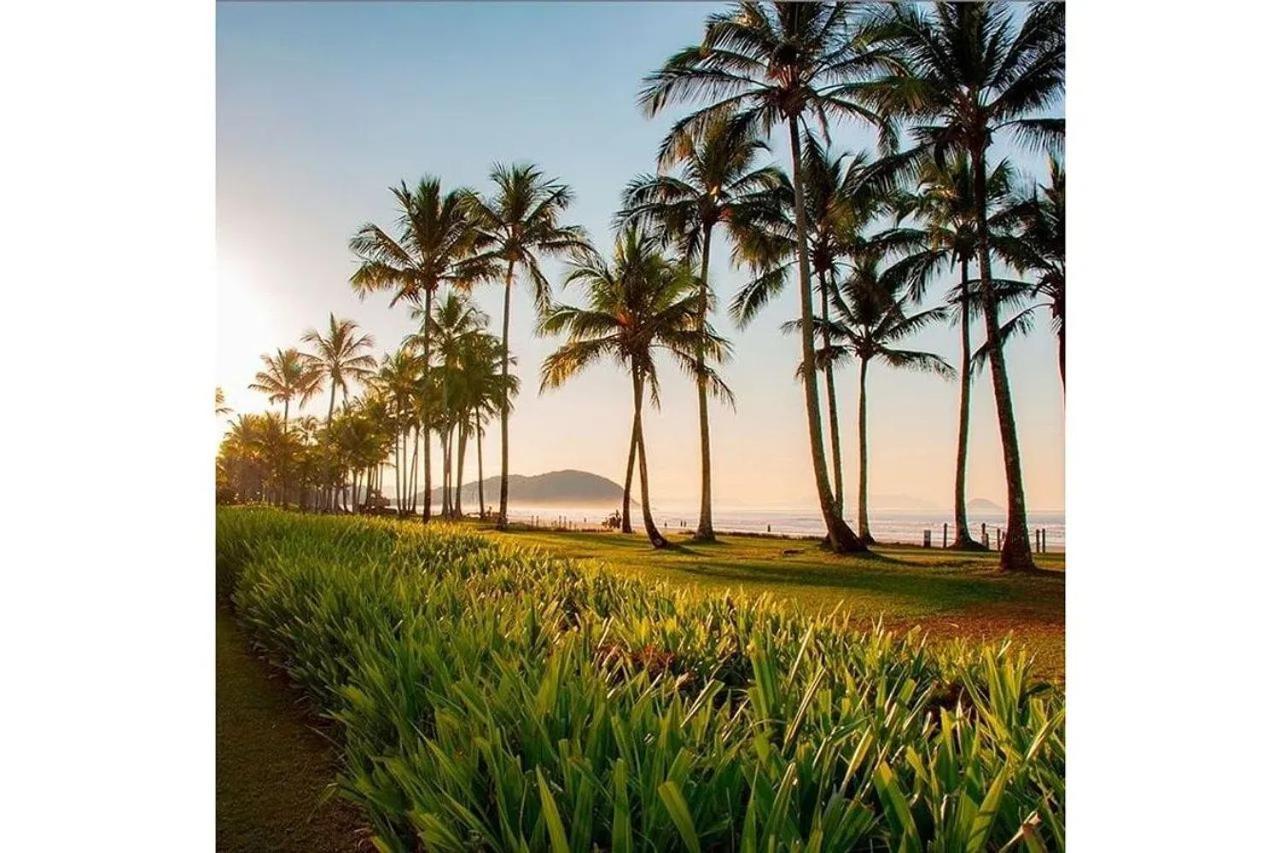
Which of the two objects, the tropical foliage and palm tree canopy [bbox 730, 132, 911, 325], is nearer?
the tropical foliage

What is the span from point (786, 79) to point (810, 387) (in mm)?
1567

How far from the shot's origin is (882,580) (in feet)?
9.77

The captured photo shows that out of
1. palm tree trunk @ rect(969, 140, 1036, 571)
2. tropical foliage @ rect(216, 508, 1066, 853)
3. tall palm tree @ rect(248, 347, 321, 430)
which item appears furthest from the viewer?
tall palm tree @ rect(248, 347, 321, 430)

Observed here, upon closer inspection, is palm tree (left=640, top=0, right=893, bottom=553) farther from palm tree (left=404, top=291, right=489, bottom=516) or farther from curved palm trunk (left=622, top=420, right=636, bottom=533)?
palm tree (left=404, top=291, right=489, bottom=516)

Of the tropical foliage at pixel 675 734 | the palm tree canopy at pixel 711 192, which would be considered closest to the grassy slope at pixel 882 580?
the tropical foliage at pixel 675 734

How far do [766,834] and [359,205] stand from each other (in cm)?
253

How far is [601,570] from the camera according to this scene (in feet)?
10.2

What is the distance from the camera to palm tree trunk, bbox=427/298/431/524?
12.1ft

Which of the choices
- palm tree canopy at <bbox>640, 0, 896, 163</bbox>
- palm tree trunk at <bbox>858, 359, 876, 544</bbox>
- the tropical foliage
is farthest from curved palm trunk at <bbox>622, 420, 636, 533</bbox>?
palm tree canopy at <bbox>640, 0, 896, 163</bbox>

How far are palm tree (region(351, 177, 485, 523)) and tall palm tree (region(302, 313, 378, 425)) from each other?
171mm

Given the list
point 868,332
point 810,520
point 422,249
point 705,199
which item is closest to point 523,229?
point 422,249

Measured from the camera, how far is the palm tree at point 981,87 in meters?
2.57
